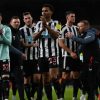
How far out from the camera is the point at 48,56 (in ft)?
33.1

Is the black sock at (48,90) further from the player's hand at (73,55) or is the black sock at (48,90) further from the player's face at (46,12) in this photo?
the player's face at (46,12)

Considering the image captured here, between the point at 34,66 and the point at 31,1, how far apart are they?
39.7 ft

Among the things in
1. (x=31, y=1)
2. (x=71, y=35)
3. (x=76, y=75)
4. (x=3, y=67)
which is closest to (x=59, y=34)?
(x=71, y=35)

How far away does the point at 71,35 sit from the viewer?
1048 centimetres

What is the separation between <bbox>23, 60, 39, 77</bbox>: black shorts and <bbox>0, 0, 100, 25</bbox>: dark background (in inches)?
461

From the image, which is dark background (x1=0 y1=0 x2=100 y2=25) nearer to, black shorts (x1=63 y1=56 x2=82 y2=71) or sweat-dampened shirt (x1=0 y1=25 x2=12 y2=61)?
black shorts (x1=63 y1=56 x2=82 y2=71)

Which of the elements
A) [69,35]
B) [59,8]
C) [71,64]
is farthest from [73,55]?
[59,8]

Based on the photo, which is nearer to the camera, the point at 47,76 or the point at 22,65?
the point at 47,76

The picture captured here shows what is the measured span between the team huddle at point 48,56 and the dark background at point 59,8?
11552mm

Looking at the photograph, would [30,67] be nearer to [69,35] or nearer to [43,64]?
[43,64]

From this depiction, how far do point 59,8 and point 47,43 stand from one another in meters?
13.1

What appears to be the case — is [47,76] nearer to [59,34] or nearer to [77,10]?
[59,34]

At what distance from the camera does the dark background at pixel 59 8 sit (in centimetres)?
2255

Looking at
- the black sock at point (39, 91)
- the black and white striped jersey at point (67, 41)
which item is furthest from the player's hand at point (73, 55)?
the black sock at point (39, 91)
